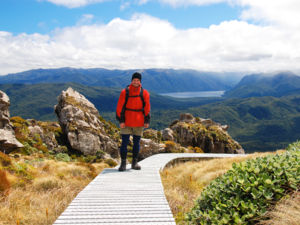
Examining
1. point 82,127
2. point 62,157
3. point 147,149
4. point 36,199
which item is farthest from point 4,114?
point 147,149

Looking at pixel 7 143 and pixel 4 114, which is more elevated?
pixel 4 114

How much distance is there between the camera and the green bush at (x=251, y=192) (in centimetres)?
389

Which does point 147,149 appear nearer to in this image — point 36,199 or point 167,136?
point 167,136

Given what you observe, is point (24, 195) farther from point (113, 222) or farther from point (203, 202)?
point (203, 202)

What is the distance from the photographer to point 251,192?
411cm

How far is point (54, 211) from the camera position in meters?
5.82

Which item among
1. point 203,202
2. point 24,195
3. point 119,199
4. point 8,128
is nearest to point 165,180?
point 119,199

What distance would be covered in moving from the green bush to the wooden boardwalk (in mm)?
1096

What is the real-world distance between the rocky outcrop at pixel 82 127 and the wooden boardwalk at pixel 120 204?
11247 mm

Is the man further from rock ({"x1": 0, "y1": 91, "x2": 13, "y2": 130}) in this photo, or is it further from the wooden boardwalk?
rock ({"x1": 0, "y1": 91, "x2": 13, "y2": 130})

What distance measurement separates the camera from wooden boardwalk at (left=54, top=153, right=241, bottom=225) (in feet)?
16.3

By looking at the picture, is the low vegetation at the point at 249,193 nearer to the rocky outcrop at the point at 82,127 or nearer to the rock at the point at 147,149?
the rocky outcrop at the point at 82,127

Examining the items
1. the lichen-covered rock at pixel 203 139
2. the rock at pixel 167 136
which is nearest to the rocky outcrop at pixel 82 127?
the rock at pixel 167 136

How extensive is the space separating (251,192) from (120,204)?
3.26 m
